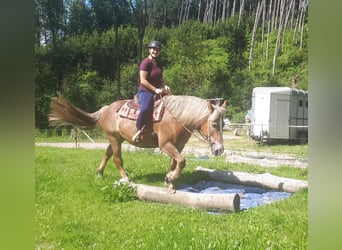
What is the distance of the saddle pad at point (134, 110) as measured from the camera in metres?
4.96

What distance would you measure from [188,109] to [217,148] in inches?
18.4

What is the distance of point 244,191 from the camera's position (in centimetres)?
484

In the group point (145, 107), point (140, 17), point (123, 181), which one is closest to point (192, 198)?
point (123, 181)

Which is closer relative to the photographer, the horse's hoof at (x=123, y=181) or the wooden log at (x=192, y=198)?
the wooden log at (x=192, y=198)

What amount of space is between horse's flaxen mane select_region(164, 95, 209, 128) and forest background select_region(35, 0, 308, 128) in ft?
0.23

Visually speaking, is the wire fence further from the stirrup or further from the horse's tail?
the stirrup

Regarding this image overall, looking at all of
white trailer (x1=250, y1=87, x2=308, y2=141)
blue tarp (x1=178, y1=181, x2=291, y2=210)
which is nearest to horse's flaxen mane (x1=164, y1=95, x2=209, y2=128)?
white trailer (x1=250, y1=87, x2=308, y2=141)

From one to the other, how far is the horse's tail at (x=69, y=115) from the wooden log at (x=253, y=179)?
121 centimetres

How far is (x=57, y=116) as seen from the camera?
530 cm

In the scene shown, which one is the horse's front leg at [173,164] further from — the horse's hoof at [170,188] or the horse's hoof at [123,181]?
the horse's hoof at [123,181]

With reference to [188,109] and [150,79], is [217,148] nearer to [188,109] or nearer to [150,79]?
[188,109]

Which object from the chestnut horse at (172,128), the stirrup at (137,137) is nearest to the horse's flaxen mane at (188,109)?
the chestnut horse at (172,128)

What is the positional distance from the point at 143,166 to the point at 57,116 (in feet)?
3.51
